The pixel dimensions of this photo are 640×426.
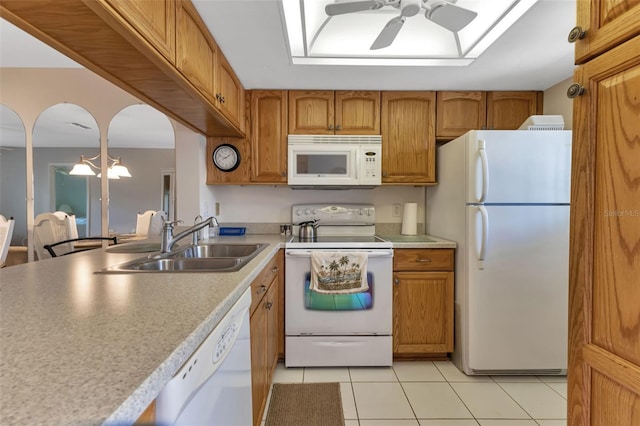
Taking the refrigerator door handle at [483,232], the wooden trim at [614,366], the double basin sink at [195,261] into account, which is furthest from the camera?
the refrigerator door handle at [483,232]

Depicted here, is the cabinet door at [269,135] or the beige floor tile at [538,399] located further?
the cabinet door at [269,135]

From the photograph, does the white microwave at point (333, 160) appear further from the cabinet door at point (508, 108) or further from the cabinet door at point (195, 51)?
the cabinet door at point (508, 108)

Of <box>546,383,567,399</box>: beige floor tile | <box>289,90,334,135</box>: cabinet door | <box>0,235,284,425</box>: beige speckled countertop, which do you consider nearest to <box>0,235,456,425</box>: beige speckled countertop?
<box>0,235,284,425</box>: beige speckled countertop

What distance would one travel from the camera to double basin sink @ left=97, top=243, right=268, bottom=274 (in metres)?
1.32

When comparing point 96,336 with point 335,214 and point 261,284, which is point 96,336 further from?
point 335,214

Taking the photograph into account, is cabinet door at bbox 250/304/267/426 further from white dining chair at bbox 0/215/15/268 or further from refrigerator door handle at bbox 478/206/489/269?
white dining chair at bbox 0/215/15/268

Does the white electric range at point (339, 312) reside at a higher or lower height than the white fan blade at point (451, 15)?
lower

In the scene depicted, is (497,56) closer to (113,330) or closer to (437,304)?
(437,304)

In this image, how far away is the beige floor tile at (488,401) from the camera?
5.68ft

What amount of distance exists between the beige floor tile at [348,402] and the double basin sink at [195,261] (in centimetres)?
102

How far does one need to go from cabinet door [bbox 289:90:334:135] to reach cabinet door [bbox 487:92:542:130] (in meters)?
1.34

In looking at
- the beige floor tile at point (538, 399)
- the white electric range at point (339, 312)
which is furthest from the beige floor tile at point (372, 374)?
the beige floor tile at point (538, 399)

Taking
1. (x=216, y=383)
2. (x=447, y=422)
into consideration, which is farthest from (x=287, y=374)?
(x=216, y=383)

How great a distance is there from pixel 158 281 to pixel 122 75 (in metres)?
0.97
